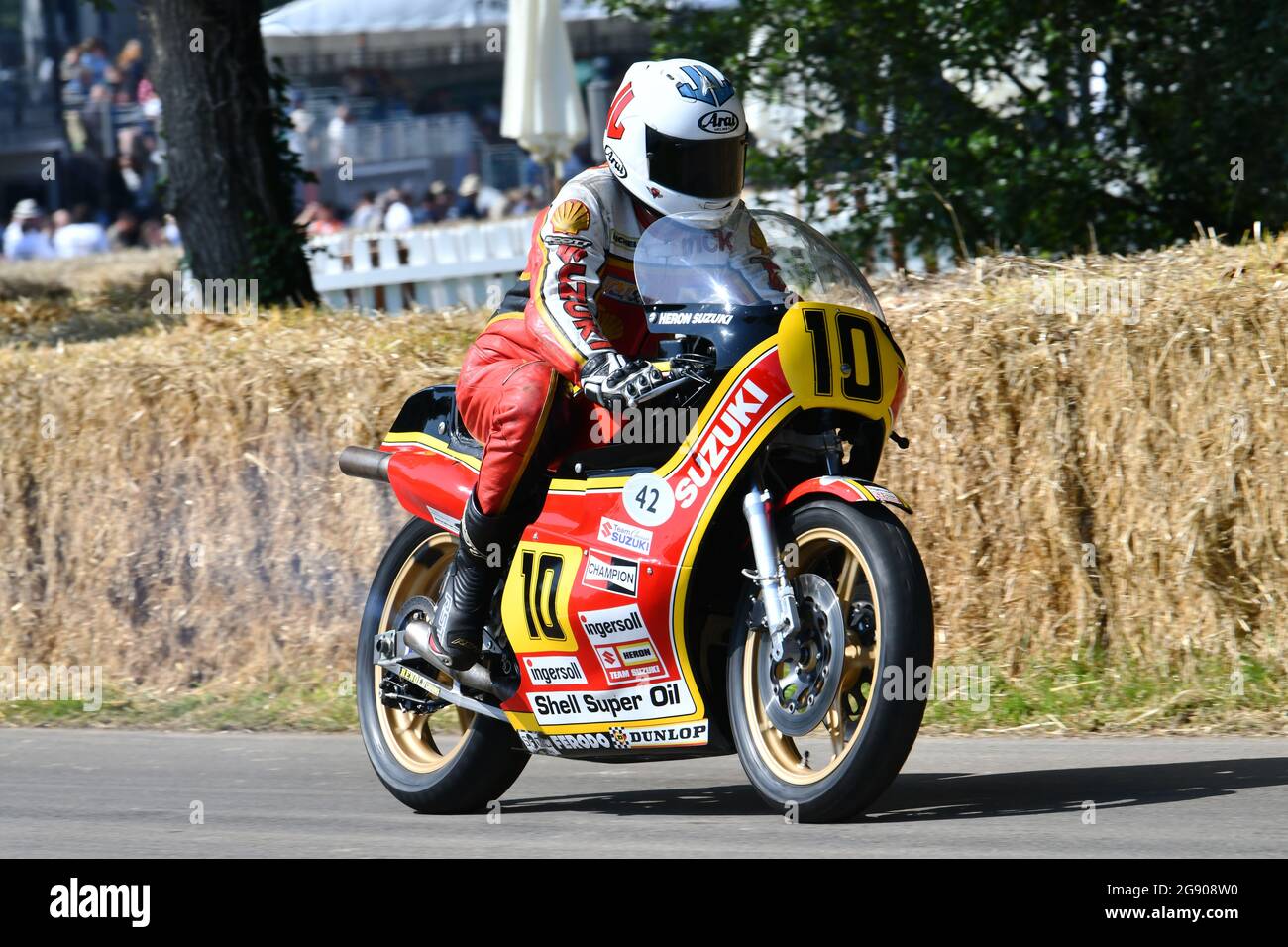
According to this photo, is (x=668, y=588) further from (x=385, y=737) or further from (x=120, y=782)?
(x=120, y=782)

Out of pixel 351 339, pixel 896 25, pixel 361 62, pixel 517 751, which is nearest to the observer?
pixel 517 751

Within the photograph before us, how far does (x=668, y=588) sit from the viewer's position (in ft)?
16.2

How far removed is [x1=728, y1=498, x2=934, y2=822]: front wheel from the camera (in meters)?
4.47

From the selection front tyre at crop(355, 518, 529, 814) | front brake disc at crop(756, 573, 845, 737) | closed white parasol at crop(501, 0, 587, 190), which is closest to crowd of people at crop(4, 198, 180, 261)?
closed white parasol at crop(501, 0, 587, 190)

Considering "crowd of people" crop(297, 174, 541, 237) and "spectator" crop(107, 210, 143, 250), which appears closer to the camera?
"crowd of people" crop(297, 174, 541, 237)

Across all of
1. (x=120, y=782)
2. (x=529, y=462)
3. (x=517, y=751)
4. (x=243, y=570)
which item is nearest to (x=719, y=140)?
(x=529, y=462)

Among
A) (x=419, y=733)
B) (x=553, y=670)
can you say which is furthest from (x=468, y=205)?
(x=553, y=670)

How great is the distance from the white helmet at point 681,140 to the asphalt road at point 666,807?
174cm

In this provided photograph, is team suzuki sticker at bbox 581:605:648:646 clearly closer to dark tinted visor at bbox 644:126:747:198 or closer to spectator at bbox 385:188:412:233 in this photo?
dark tinted visor at bbox 644:126:747:198

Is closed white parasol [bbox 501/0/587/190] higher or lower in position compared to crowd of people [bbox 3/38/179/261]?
higher

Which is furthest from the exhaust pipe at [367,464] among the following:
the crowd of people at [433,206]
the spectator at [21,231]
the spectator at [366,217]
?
the spectator at [21,231]

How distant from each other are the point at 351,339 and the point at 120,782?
2.58 metres

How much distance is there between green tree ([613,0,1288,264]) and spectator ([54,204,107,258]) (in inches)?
556

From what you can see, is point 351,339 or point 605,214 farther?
point 351,339
